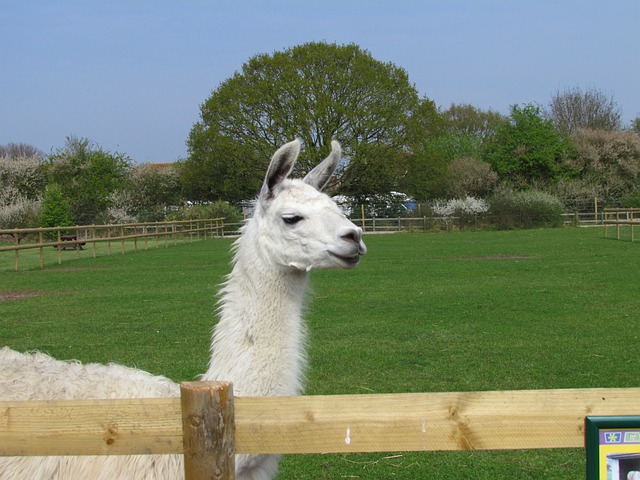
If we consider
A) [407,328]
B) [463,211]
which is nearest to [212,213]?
[463,211]

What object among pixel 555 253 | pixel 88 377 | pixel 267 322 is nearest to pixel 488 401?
pixel 267 322

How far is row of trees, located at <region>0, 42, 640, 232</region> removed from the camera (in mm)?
45500

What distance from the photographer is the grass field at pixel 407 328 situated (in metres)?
5.08

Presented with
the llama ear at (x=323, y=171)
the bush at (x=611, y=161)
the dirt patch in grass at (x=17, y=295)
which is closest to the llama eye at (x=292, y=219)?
the llama ear at (x=323, y=171)

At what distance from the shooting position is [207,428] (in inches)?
86.8

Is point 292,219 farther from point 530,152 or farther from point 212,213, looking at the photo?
point 530,152

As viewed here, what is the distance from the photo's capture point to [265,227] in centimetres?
362

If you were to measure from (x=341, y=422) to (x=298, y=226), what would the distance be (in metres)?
1.42


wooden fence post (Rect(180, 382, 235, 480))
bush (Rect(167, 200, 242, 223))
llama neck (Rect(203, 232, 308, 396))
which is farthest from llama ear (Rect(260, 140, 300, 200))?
bush (Rect(167, 200, 242, 223))

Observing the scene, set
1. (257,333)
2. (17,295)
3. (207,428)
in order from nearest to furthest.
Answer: (207,428) < (257,333) < (17,295)

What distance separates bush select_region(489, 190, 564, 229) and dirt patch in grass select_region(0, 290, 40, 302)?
98.8ft

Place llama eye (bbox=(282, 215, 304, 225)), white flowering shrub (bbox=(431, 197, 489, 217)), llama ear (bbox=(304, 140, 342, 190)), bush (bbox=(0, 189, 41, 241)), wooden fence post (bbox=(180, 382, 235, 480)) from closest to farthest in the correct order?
wooden fence post (bbox=(180, 382, 235, 480)) < llama eye (bbox=(282, 215, 304, 225)) < llama ear (bbox=(304, 140, 342, 190)) < bush (bbox=(0, 189, 41, 241)) < white flowering shrub (bbox=(431, 197, 489, 217))

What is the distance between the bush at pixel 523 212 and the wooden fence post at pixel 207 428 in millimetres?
39559

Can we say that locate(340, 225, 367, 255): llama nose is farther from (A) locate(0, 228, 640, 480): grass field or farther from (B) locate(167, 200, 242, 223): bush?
(B) locate(167, 200, 242, 223): bush
